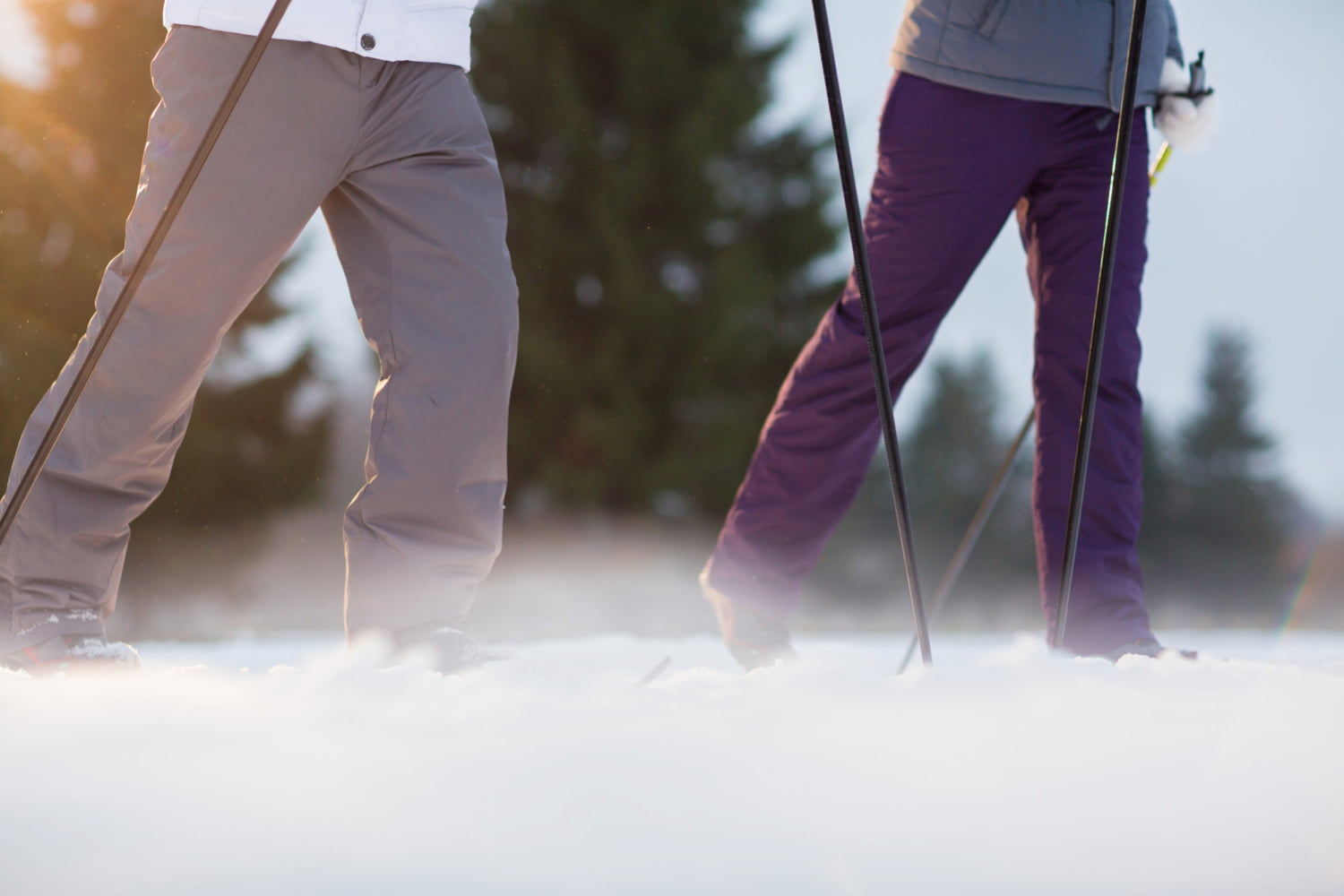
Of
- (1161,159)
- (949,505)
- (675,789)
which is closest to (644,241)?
(1161,159)

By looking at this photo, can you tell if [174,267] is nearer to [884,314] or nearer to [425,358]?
[425,358]

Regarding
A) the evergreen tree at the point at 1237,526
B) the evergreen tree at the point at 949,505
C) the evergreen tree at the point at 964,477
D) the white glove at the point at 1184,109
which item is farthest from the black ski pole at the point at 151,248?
the evergreen tree at the point at 1237,526

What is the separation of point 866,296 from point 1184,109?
A: 83 centimetres

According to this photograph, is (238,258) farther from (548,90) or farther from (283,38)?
(548,90)

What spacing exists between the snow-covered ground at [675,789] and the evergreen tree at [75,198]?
29.1 feet

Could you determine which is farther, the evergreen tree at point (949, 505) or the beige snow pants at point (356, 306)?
the evergreen tree at point (949, 505)

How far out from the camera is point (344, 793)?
2.06 feet

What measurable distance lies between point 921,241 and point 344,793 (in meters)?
1.05

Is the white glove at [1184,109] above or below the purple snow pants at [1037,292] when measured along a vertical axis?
above

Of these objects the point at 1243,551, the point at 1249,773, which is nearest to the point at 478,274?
the point at 1249,773

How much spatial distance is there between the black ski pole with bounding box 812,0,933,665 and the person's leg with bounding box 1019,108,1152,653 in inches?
19.3

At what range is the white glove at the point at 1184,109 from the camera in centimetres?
148

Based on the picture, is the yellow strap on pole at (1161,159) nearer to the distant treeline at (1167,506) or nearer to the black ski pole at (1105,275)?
the black ski pole at (1105,275)

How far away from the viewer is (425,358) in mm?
1202
